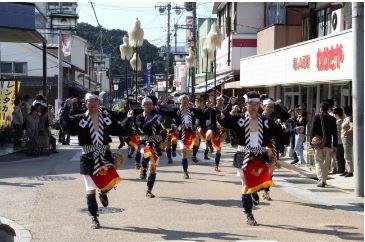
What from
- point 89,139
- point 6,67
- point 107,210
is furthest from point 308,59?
point 6,67

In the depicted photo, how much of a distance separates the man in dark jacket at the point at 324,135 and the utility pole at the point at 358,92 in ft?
3.23

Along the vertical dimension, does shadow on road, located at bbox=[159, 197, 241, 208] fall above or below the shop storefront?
below

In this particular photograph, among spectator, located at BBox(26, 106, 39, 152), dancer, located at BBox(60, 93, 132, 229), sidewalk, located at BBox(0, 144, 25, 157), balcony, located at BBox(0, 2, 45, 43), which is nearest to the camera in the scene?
dancer, located at BBox(60, 93, 132, 229)

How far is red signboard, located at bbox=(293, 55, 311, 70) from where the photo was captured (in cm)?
1742

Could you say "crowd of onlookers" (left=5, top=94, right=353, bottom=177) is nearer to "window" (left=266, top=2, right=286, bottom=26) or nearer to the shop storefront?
the shop storefront

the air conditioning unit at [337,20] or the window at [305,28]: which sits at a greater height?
the window at [305,28]

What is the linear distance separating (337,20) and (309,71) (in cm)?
244

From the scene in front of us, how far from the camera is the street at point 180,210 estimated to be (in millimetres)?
7504

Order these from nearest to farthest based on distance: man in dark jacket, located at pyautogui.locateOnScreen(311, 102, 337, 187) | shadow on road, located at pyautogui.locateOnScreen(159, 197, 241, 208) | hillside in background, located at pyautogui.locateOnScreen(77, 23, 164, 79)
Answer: shadow on road, located at pyautogui.locateOnScreen(159, 197, 241, 208)
man in dark jacket, located at pyautogui.locateOnScreen(311, 102, 337, 187)
hillside in background, located at pyautogui.locateOnScreen(77, 23, 164, 79)

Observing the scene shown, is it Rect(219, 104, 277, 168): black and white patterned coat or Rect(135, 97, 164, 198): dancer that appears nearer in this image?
Rect(219, 104, 277, 168): black and white patterned coat

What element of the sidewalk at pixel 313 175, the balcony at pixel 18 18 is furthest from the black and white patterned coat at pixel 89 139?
the balcony at pixel 18 18

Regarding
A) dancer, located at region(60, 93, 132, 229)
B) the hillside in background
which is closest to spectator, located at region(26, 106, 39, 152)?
dancer, located at region(60, 93, 132, 229)

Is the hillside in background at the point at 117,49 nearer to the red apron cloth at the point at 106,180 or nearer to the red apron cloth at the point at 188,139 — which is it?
the red apron cloth at the point at 188,139

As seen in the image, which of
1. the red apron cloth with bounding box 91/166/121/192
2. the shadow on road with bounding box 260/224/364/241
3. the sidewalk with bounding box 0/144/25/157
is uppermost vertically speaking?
the red apron cloth with bounding box 91/166/121/192
